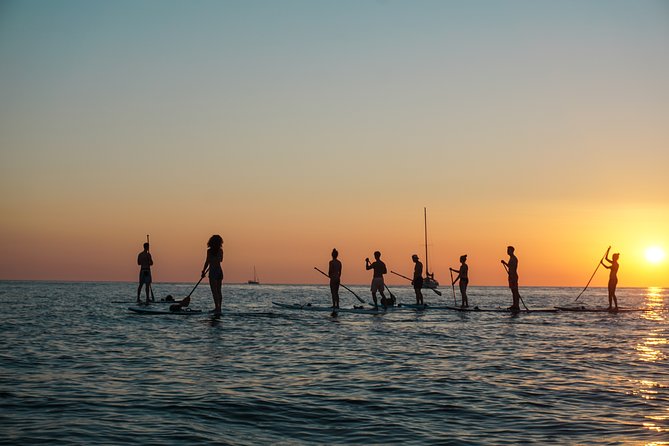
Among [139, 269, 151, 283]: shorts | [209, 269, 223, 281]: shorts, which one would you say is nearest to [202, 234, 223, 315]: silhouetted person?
[209, 269, 223, 281]: shorts

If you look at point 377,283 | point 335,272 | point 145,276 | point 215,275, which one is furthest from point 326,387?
point 145,276

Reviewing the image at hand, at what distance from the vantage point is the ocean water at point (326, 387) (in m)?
7.91

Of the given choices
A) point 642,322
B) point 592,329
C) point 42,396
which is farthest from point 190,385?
point 642,322

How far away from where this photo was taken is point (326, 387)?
419 inches

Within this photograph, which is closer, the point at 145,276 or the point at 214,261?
the point at 214,261

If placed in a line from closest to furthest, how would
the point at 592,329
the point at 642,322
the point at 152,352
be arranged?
the point at 152,352 → the point at 592,329 → the point at 642,322

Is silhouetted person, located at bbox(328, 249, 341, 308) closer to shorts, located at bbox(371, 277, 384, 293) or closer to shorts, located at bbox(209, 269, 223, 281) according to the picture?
shorts, located at bbox(371, 277, 384, 293)

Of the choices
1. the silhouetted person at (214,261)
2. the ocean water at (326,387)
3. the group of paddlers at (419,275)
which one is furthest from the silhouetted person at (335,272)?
the ocean water at (326,387)

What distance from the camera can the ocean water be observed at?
7914mm

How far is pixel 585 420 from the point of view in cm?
860

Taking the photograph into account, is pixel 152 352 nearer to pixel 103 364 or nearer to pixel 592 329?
pixel 103 364

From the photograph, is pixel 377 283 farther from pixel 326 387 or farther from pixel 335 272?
pixel 326 387

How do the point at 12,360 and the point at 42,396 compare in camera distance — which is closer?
the point at 42,396

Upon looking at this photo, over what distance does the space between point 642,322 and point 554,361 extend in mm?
13862
